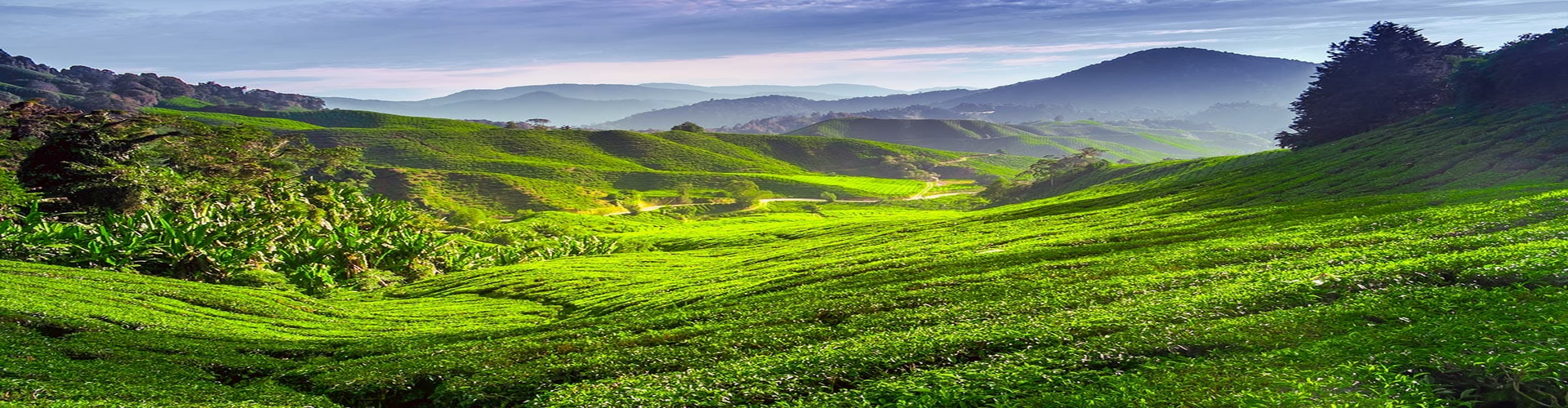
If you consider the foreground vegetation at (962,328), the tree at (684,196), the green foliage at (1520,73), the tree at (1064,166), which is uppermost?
the green foliage at (1520,73)

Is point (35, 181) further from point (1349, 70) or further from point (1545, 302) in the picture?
point (1349, 70)

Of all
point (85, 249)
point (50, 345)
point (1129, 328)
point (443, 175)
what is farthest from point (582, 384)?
point (443, 175)

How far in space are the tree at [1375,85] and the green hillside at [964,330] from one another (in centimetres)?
6447

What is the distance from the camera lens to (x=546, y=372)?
18625mm

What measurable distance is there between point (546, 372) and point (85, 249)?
3257 centimetres

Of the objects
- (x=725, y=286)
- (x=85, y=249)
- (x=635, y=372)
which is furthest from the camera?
(x=725, y=286)

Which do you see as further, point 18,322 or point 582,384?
point 18,322

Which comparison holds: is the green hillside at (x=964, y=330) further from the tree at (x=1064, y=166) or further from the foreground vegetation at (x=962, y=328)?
the tree at (x=1064, y=166)

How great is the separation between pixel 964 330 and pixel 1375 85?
111661 mm

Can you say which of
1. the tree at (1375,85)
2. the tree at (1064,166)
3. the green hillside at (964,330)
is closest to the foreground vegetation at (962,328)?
the green hillside at (964,330)

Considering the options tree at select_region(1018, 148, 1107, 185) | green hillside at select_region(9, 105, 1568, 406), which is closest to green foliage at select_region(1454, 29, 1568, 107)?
green hillside at select_region(9, 105, 1568, 406)

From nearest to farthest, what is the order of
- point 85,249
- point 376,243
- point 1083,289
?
point 1083,289, point 85,249, point 376,243

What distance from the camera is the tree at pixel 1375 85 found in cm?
8969

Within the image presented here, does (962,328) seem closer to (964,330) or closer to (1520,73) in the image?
(964,330)
